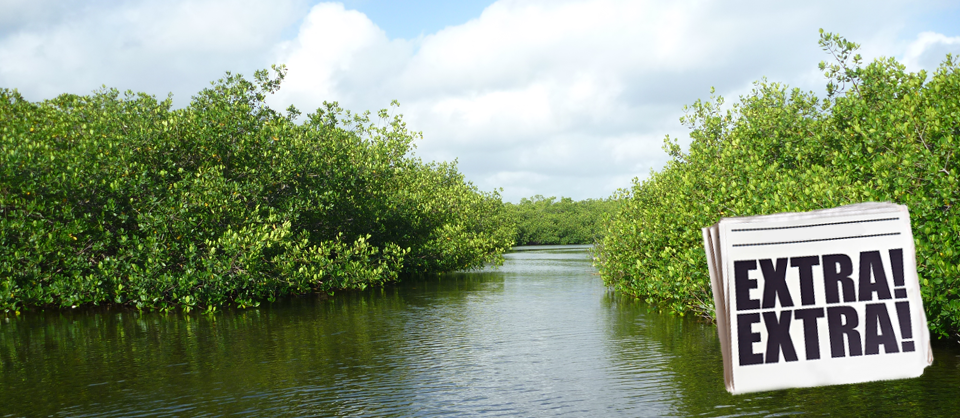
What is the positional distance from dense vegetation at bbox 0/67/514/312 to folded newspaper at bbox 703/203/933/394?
21.6m

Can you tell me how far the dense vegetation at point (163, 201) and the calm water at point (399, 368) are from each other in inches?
57.2

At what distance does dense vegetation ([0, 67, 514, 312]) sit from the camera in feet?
73.2

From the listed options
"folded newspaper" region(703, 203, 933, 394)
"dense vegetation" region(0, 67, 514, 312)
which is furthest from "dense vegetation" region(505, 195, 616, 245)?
"folded newspaper" region(703, 203, 933, 394)

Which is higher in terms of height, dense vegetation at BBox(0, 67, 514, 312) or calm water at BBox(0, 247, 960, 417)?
dense vegetation at BBox(0, 67, 514, 312)

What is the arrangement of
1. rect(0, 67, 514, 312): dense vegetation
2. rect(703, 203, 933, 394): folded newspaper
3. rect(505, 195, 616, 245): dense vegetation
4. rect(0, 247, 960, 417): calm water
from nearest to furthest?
1. rect(703, 203, 933, 394): folded newspaper
2. rect(0, 247, 960, 417): calm water
3. rect(0, 67, 514, 312): dense vegetation
4. rect(505, 195, 616, 245): dense vegetation

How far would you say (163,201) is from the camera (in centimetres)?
2373

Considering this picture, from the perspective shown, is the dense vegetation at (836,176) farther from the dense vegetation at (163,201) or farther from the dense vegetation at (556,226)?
the dense vegetation at (556,226)

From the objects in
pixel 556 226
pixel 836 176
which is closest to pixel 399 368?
pixel 836 176

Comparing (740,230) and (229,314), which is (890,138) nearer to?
(740,230)

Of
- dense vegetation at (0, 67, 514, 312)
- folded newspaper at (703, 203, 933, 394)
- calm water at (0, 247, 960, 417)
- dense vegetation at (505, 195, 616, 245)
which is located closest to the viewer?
folded newspaper at (703, 203, 933, 394)

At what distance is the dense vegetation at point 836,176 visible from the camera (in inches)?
511

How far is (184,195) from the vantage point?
23.6m

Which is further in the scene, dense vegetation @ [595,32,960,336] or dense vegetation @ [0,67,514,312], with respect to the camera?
dense vegetation @ [0,67,514,312]

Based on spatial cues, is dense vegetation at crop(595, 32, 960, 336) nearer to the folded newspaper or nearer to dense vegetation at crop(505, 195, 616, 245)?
the folded newspaper
